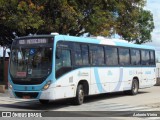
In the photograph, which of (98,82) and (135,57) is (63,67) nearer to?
(98,82)

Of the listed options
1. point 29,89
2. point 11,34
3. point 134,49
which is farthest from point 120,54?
point 11,34

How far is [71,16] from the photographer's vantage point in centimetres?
2661

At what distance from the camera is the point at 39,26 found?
26.9 meters

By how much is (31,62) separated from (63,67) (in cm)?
132

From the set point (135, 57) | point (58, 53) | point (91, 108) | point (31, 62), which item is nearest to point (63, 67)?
point (58, 53)

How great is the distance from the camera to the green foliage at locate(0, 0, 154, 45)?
85.1 ft

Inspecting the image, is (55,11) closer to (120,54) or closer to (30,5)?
(30,5)

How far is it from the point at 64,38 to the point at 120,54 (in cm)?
533

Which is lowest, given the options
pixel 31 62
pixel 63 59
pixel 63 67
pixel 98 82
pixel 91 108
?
pixel 91 108

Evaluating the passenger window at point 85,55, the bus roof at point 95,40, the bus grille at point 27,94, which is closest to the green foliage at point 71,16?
the bus roof at point 95,40

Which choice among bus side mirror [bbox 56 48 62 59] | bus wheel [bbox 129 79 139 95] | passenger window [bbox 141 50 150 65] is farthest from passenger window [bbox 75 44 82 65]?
A: passenger window [bbox 141 50 150 65]

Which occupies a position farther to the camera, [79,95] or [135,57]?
[135,57]

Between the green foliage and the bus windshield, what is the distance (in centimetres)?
906

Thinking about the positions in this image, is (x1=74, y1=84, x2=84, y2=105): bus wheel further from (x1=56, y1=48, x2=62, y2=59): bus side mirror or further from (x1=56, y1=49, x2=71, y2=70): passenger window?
(x1=56, y1=48, x2=62, y2=59): bus side mirror
